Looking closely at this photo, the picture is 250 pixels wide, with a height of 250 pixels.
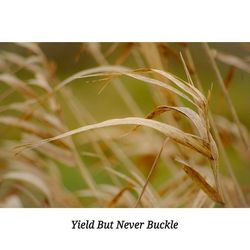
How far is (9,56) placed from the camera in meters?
1.06

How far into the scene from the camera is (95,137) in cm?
112

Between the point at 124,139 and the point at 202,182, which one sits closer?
the point at 202,182

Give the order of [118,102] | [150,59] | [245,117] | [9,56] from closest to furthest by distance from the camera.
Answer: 1. [150,59]
2. [9,56]
3. [245,117]
4. [118,102]

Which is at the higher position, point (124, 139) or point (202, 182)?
point (124, 139)

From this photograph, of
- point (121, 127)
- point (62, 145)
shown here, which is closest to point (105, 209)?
point (62, 145)

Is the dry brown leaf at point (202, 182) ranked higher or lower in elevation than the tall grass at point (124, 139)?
lower

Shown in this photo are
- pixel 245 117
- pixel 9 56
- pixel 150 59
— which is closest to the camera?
pixel 150 59

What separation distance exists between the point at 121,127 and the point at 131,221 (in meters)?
0.30

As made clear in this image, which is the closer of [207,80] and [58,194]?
[58,194]

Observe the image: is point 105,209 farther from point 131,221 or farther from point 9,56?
point 9,56

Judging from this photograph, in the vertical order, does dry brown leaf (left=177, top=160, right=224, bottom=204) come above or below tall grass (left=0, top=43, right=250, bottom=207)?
below
